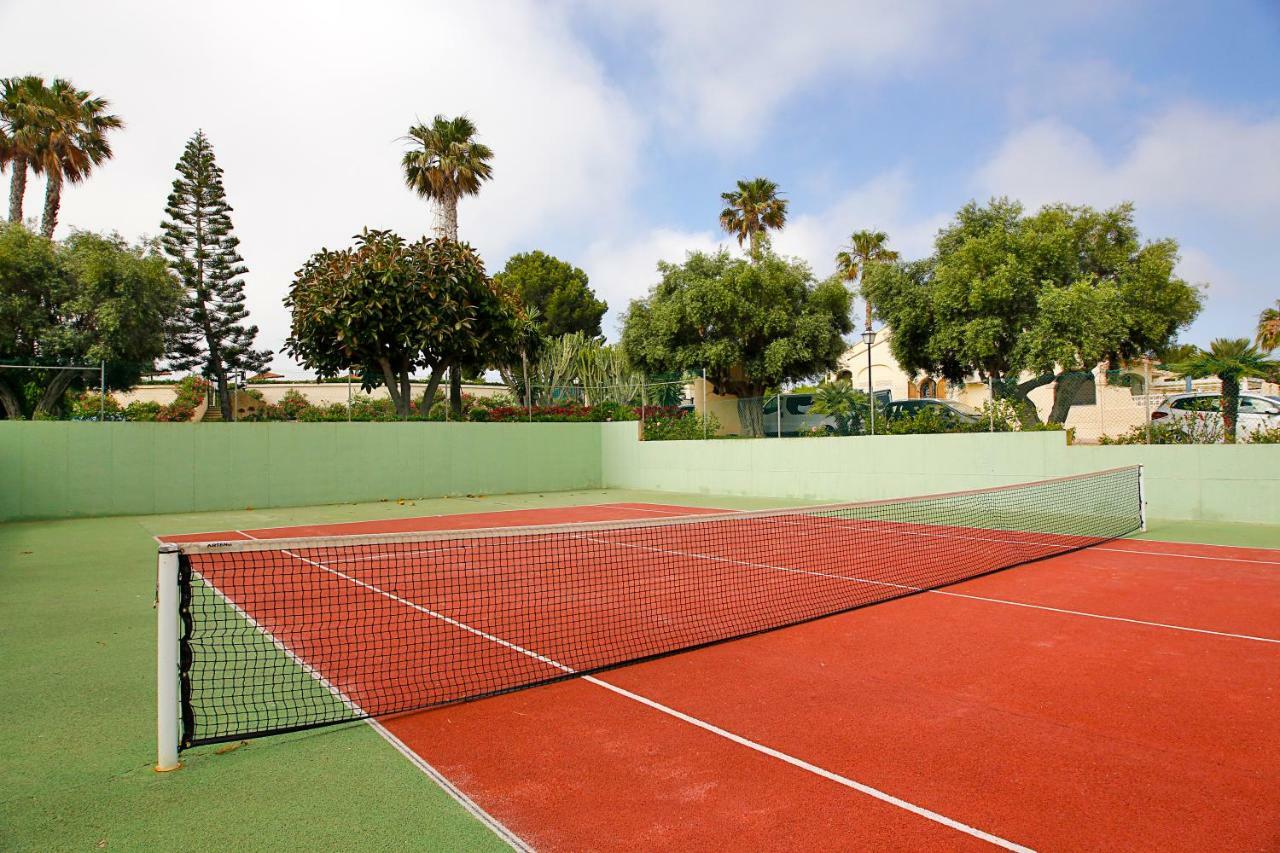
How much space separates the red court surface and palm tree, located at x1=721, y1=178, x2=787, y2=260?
36.5 m

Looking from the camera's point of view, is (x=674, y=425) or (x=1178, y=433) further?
(x=674, y=425)

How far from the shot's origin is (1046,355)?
60.7ft

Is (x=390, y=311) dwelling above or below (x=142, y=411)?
above

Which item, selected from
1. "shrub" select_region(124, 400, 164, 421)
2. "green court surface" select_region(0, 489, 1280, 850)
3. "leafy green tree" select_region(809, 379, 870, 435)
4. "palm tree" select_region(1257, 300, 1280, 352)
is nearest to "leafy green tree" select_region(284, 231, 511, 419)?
"shrub" select_region(124, 400, 164, 421)

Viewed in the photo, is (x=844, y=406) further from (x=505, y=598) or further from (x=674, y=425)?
(x=505, y=598)

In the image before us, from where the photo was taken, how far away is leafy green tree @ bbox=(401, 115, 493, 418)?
1209 inches

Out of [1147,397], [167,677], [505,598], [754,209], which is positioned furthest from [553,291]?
[167,677]

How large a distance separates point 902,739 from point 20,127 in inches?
1441

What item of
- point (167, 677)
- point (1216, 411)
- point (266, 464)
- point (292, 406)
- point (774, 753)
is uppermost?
point (292, 406)

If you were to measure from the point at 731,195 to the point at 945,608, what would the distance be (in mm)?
36776

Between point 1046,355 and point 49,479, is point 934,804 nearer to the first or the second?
point 1046,355

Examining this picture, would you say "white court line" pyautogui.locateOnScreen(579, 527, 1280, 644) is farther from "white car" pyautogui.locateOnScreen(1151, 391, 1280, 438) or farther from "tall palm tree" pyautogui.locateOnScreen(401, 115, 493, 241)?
"tall palm tree" pyautogui.locateOnScreen(401, 115, 493, 241)

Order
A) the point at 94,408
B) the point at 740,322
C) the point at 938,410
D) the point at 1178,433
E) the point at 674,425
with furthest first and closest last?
the point at 740,322 → the point at 674,425 → the point at 94,408 → the point at 938,410 → the point at 1178,433

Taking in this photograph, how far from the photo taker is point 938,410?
57.1ft
